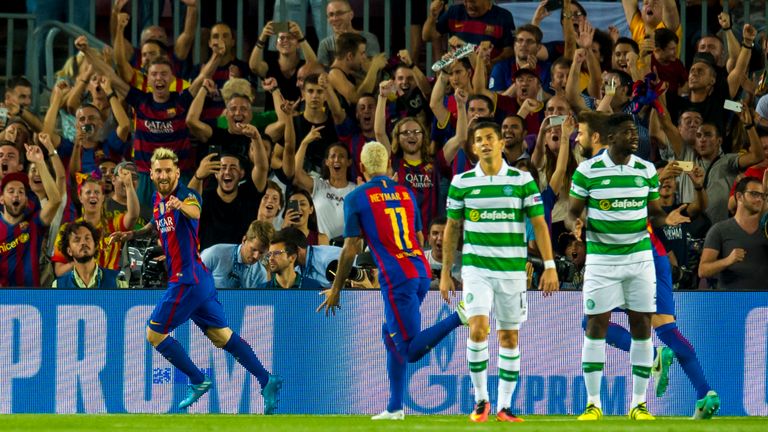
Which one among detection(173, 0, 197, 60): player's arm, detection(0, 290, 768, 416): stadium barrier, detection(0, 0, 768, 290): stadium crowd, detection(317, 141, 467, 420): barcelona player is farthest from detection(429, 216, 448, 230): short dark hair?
detection(173, 0, 197, 60): player's arm

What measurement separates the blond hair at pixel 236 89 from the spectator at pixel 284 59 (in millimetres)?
624

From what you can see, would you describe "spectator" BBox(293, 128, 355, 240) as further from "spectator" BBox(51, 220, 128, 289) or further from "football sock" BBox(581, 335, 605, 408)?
"football sock" BBox(581, 335, 605, 408)

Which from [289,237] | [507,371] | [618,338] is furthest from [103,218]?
[507,371]

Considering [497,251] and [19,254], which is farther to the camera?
[19,254]

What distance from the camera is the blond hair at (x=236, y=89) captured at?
15.1 meters

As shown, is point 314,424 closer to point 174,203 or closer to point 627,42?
point 174,203

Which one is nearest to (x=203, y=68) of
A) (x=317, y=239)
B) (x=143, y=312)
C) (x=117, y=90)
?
(x=117, y=90)

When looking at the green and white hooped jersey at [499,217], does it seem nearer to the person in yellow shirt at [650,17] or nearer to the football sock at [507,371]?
the football sock at [507,371]

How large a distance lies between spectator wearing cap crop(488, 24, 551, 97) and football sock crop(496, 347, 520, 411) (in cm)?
566

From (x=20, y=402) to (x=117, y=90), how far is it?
422 centimetres

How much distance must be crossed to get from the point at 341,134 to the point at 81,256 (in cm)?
321

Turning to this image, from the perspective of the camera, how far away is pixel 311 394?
1283 centimetres

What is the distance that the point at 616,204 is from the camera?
10.4m

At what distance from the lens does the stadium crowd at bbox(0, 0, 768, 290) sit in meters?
13.5
